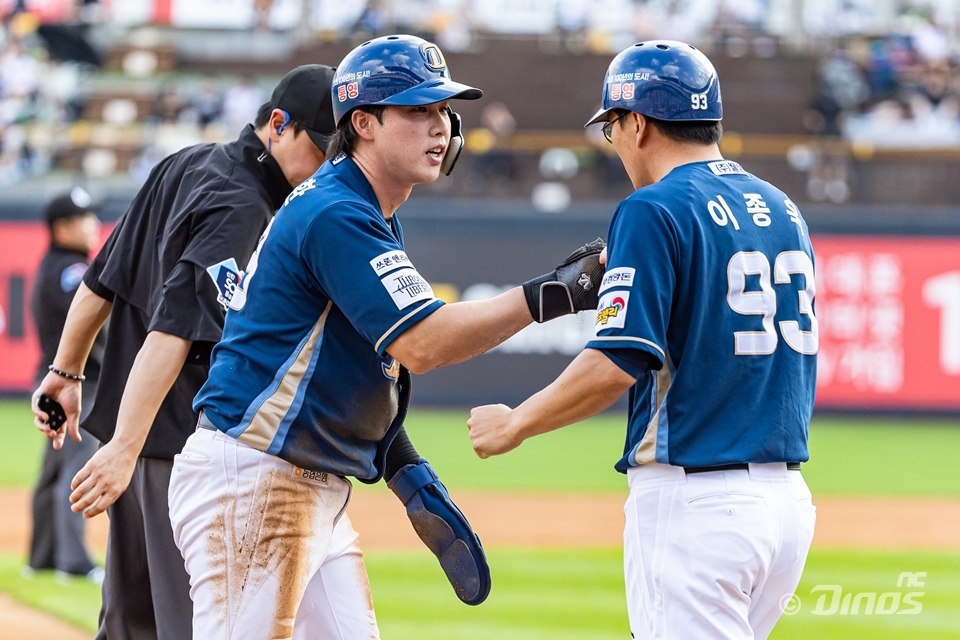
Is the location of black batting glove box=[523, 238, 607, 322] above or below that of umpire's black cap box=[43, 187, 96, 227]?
above

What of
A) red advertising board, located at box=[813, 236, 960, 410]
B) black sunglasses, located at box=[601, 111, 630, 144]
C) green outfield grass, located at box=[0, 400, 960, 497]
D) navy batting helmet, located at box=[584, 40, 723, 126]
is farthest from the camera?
red advertising board, located at box=[813, 236, 960, 410]

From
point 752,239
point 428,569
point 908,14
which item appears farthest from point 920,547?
point 908,14

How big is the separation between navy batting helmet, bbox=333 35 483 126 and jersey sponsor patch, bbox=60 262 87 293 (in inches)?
183

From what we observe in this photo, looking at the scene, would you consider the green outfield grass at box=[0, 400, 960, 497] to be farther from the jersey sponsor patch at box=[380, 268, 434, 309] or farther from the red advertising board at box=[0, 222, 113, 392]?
the jersey sponsor patch at box=[380, 268, 434, 309]

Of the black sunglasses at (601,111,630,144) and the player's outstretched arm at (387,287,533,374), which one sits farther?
the black sunglasses at (601,111,630,144)

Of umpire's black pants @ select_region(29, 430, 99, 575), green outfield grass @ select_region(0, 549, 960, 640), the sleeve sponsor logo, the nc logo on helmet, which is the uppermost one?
the nc logo on helmet

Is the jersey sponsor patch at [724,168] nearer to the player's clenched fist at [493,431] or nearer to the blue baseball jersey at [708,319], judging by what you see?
the blue baseball jersey at [708,319]

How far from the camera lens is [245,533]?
339 centimetres

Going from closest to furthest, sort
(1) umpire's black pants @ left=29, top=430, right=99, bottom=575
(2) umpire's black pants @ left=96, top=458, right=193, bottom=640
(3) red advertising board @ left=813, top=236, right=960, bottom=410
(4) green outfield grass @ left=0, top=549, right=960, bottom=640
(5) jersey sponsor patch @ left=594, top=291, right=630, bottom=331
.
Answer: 1. (5) jersey sponsor patch @ left=594, top=291, right=630, bottom=331
2. (2) umpire's black pants @ left=96, top=458, right=193, bottom=640
3. (4) green outfield grass @ left=0, top=549, right=960, bottom=640
4. (1) umpire's black pants @ left=29, top=430, right=99, bottom=575
5. (3) red advertising board @ left=813, top=236, right=960, bottom=410

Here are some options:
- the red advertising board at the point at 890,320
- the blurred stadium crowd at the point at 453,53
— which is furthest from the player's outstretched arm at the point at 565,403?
the blurred stadium crowd at the point at 453,53

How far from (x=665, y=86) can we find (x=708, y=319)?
69 centimetres

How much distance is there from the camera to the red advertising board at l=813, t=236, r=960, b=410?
1662 cm

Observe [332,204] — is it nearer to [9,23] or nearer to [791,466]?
[791,466]

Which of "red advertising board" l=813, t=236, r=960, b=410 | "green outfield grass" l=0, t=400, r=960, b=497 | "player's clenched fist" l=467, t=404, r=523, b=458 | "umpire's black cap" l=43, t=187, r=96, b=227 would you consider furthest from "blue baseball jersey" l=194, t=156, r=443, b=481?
"red advertising board" l=813, t=236, r=960, b=410
